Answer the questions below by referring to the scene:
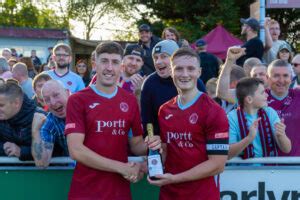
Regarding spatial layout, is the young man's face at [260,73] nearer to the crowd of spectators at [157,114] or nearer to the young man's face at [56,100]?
the crowd of spectators at [157,114]

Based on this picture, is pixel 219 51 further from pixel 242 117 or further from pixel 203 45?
pixel 242 117

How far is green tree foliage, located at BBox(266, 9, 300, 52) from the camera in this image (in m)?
31.2

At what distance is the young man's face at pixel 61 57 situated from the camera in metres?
8.47

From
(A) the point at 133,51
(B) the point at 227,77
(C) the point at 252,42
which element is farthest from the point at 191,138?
(C) the point at 252,42

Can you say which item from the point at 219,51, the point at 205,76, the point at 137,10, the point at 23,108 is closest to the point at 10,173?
the point at 23,108

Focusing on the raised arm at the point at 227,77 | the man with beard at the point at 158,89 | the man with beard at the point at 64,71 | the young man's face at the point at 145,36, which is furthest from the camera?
the young man's face at the point at 145,36

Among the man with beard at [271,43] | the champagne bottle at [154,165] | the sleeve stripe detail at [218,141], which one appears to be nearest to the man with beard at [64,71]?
the man with beard at [271,43]

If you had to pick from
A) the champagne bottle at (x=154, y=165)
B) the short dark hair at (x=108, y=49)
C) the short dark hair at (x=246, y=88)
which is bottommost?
the champagne bottle at (x=154, y=165)

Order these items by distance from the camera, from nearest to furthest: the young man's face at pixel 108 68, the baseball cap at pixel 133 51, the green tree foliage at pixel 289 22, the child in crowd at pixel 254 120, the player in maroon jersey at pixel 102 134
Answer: the player in maroon jersey at pixel 102 134, the young man's face at pixel 108 68, the child in crowd at pixel 254 120, the baseball cap at pixel 133 51, the green tree foliage at pixel 289 22

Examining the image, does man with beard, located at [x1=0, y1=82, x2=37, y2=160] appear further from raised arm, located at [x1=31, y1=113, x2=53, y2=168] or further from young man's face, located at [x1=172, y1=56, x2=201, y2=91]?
young man's face, located at [x1=172, y1=56, x2=201, y2=91]

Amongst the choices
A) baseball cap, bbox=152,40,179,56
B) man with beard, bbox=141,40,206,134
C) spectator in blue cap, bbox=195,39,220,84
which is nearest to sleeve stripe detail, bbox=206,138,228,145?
man with beard, bbox=141,40,206,134

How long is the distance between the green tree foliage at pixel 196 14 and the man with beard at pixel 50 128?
73.9 feet

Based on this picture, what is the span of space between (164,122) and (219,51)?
15.8m

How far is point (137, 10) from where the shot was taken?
103 feet
